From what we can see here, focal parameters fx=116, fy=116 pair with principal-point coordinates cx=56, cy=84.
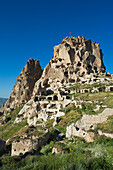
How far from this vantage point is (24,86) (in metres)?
61.6

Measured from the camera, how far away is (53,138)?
17.9 meters

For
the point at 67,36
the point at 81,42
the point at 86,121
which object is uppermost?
the point at 67,36

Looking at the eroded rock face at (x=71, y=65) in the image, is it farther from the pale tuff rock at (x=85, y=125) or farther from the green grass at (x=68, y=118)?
the pale tuff rock at (x=85, y=125)

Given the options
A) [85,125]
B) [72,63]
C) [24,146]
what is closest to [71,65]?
[72,63]

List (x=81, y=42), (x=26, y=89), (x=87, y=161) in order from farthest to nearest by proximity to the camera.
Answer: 1. (x=81, y=42)
2. (x=26, y=89)
3. (x=87, y=161)

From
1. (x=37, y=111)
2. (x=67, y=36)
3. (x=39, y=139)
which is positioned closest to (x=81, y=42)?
(x=67, y=36)

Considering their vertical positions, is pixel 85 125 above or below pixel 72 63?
below

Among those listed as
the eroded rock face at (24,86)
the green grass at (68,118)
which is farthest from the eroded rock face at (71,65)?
the green grass at (68,118)

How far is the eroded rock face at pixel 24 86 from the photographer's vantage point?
192 ft

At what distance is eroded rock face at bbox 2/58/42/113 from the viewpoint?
5862 centimetres

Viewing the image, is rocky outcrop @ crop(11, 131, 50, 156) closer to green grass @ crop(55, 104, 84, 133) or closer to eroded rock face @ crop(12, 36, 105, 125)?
green grass @ crop(55, 104, 84, 133)

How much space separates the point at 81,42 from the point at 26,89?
44865mm

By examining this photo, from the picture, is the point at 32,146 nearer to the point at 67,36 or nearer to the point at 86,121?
the point at 86,121

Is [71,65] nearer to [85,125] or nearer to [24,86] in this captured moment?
[24,86]
